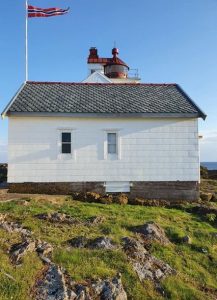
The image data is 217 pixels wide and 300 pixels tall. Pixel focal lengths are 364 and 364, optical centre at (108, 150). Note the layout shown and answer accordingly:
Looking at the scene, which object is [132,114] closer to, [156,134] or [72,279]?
[156,134]

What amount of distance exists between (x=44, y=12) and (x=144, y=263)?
716 inches

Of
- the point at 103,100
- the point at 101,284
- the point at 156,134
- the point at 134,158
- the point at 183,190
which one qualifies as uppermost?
the point at 103,100

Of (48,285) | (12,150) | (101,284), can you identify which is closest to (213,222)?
(101,284)

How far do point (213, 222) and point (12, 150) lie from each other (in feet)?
32.2

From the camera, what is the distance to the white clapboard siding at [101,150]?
17734mm

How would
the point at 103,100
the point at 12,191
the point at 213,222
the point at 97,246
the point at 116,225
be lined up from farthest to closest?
the point at 103,100 → the point at 12,191 → the point at 213,222 → the point at 116,225 → the point at 97,246

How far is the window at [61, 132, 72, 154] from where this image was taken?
1803cm

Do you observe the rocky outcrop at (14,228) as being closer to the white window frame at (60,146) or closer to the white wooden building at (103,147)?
the white wooden building at (103,147)

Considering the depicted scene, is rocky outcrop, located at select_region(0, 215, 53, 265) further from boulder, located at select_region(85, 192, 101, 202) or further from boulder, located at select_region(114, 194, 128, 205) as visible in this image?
boulder, located at select_region(114, 194, 128, 205)

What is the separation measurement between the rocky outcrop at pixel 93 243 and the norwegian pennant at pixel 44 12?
54.4 ft

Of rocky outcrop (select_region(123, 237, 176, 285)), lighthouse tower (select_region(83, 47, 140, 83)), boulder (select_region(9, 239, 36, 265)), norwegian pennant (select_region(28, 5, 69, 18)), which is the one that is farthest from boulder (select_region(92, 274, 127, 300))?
lighthouse tower (select_region(83, 47, 140, 83))

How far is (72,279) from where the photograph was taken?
8.62 m

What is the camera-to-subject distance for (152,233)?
11648 mm

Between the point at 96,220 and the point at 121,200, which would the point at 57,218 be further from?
the point at 121,200
